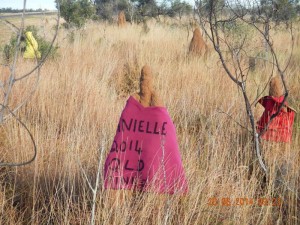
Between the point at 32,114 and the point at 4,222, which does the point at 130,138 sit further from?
the point at 32,114

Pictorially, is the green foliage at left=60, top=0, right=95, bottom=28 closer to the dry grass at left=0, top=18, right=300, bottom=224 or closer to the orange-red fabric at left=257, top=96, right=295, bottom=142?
the dry grass at left=0, top=18, right=300, bottom=224

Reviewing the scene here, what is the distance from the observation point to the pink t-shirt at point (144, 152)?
1764mm

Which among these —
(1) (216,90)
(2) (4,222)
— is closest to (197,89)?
(1) (216,90)

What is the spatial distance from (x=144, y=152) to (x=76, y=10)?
1145cm

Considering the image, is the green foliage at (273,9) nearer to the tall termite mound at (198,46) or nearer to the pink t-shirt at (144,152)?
the pink t-shirt at (144,152)

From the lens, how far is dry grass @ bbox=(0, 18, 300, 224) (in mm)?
1823

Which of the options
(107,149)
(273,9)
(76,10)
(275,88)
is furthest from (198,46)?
(76,10)

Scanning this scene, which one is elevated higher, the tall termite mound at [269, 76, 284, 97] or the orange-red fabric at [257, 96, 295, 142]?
the tall termite mound at [269, 76, 284, 97]

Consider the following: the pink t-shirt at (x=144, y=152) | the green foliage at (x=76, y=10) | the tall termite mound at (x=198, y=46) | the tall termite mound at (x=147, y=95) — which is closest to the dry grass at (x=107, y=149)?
the pink t-shirt at (x=144, y=152)

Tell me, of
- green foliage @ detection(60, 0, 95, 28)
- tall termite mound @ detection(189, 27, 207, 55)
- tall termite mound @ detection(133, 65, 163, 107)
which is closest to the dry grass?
tall termite mound @ detection(133, 65, 163, 107)

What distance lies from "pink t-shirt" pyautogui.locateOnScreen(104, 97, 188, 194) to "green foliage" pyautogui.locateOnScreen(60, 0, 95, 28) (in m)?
11.0

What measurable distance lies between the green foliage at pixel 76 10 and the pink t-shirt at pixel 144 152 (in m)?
11.0

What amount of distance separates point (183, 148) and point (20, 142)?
3.77 ft

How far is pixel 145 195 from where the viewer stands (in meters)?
1.78
